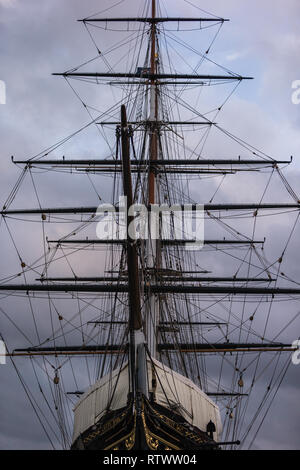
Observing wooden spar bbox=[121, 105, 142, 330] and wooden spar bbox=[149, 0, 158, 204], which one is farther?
wooden spar bbox=[149, 0, 158, 204]

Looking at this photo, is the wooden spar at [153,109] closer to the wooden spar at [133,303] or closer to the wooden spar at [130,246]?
the wooden spar at [133,303]

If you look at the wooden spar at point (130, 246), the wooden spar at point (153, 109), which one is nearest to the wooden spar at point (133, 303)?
the wooden spar at point (130, 246)

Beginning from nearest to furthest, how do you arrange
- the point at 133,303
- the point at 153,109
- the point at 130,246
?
the point at 130,246
the point at 133,303
the point at 153,109

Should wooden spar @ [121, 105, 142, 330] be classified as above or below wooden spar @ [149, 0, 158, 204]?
below

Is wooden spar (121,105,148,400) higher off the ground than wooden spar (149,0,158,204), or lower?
lower

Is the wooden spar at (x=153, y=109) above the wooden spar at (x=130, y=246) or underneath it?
above

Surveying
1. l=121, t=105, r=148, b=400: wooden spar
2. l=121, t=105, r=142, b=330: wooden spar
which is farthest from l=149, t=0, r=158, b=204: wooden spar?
l=121, t=105, r=142, b=330: wooden spar

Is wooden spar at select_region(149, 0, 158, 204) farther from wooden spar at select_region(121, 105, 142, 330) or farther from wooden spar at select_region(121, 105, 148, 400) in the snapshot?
wooden spar at select_region(121, 105, 142, 330)

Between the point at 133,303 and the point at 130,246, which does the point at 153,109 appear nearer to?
the point at 130,246

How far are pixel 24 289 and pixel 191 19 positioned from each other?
593 inches

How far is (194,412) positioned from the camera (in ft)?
64.4

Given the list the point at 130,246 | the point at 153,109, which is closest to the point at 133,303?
the point at 130,246
